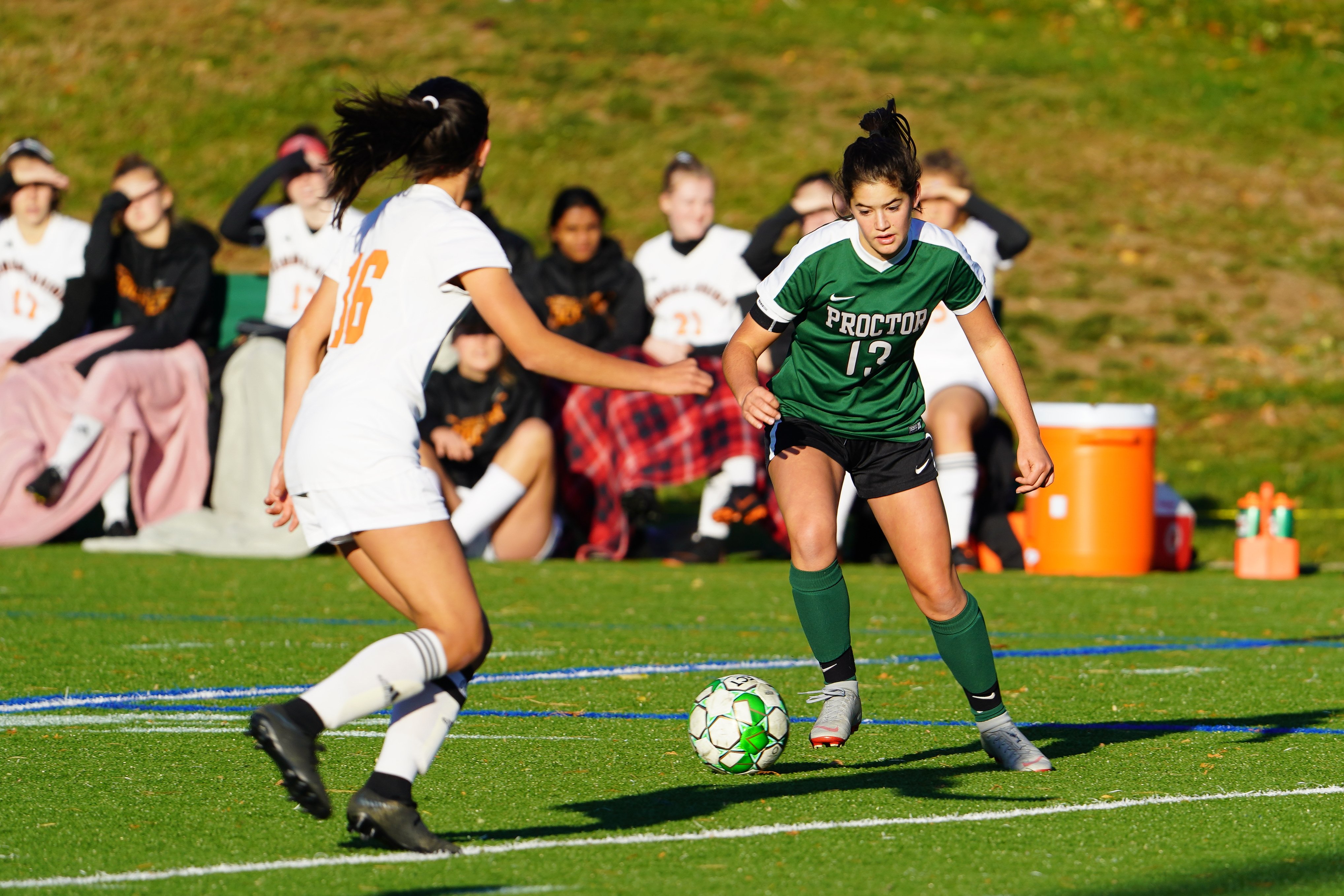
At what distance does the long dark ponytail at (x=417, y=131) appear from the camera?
13.0 feet

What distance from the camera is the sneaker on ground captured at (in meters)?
9.88

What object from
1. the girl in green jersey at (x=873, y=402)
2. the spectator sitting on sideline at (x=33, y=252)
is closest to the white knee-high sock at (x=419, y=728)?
the girl in green jersey at (x=873, y=402)


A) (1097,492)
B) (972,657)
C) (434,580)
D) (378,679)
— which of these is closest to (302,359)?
(434,580)

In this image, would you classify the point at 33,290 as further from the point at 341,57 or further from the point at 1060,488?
the point at 341,57

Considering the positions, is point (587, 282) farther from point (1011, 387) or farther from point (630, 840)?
point (630, 840)

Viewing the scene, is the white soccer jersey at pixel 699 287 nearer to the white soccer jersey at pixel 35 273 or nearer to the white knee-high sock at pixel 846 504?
the white knee-high sock at pixel 846 504

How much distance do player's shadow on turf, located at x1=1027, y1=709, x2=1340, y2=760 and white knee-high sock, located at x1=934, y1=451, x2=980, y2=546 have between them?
3936 mm

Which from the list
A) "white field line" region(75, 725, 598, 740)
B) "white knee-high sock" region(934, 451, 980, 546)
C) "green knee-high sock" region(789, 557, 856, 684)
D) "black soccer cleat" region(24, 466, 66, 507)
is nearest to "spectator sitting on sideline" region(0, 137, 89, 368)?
"black soccer cleat" region(24, 466, 66, 507)

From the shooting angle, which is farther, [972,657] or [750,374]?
[972,657]

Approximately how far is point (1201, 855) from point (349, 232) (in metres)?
2.40

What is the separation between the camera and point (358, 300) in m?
3.87

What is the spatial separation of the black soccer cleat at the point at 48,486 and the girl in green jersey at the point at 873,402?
647 centimetres

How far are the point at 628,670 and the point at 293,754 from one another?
319 centimetres

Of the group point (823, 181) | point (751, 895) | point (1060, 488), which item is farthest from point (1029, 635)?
point (751, 895)
